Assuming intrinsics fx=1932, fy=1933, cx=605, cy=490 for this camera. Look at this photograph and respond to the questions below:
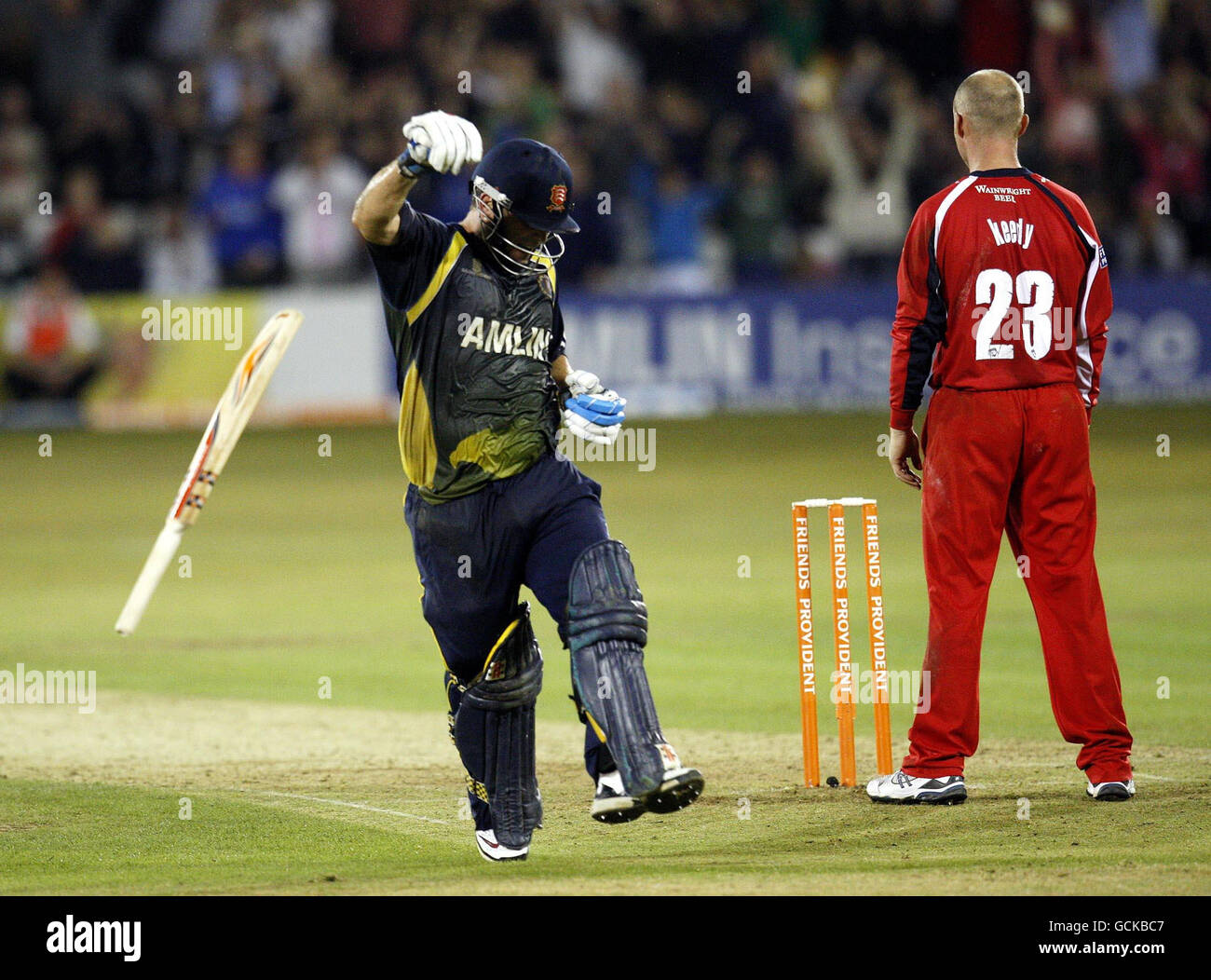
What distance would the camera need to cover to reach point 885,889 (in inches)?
230

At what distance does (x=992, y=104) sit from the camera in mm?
7188

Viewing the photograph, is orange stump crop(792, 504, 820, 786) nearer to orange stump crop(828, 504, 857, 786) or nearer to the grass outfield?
orange stump crop(828, 504, 857, 786)

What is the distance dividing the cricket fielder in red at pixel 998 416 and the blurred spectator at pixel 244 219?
16952 millimetres

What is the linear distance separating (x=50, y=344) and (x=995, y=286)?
1737 cm

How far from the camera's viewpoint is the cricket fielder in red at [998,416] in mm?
7137

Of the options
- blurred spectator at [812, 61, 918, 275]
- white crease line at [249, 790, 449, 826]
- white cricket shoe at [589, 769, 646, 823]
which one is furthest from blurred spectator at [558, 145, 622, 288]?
white cricket shoe at [589, 769, 646, 823]

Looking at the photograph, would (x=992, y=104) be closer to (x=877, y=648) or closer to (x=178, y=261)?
(x=877, y=648)

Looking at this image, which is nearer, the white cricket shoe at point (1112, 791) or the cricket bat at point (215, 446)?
the cricket bat at point (215, 446)

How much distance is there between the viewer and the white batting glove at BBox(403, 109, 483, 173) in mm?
5668

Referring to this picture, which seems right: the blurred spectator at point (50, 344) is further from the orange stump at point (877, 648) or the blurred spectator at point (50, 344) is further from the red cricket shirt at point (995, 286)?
the red cricket shirt at point (995, 286)

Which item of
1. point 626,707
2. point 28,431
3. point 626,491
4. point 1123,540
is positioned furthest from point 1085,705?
point 28,431

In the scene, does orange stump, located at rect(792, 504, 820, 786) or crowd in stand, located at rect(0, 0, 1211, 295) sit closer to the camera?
orange stump, located at rect(792, 504, 820, 786)

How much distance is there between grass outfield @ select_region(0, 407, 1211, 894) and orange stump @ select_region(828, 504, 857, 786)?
0.47ft

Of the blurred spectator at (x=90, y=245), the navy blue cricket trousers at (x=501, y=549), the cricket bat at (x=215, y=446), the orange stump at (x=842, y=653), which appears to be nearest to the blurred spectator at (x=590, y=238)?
the blurred spectator at (x=90, y=245)
